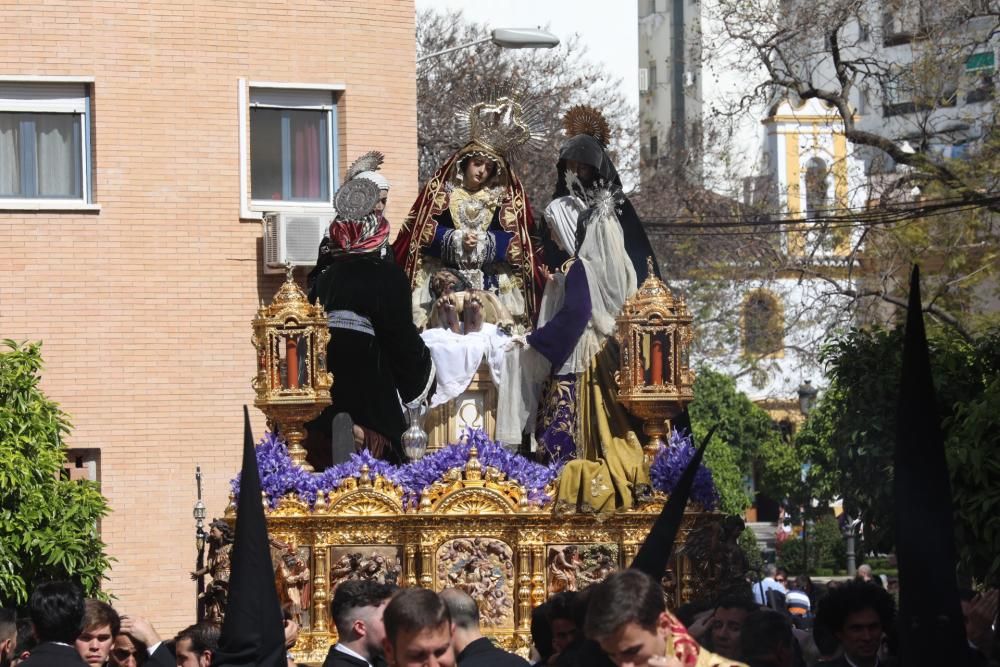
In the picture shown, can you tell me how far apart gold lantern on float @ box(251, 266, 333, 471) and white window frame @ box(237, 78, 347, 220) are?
7.16 m

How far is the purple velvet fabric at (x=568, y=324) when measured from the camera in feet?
45.4

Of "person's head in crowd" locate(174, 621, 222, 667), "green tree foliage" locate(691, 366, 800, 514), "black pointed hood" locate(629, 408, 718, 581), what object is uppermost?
"black pointed hood" locate(629, 408, 718, 581)

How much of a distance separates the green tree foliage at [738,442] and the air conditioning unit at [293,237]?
26.2 meters

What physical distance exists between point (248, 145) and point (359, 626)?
12.9m

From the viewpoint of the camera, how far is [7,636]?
9797 millimetres

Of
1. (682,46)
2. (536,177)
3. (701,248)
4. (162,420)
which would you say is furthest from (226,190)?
(682,46)

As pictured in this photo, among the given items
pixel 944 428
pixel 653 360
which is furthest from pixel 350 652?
pixel 944 428

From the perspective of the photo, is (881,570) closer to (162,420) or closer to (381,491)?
(162,420)

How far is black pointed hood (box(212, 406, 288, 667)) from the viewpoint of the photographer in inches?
321

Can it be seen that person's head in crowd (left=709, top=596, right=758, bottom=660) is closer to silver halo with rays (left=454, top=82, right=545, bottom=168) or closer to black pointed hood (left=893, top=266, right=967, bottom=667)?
black pointed hood (left=893, top=266, right=967, bottom=667)

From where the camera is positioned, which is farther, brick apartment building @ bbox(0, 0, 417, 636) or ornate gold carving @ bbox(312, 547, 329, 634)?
brick apartment building @ bbox(0, 0, 417, 636)

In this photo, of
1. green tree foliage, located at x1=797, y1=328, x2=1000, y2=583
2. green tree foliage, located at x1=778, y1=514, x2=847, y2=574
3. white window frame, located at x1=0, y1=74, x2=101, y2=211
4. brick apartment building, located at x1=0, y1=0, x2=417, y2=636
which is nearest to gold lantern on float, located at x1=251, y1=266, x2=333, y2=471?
green tree foliage, located at x1=797, y1=328, x2=1000, y2=583

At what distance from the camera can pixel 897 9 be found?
25.2 meters

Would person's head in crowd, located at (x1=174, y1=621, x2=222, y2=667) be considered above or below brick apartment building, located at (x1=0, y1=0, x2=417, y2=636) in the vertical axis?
below
